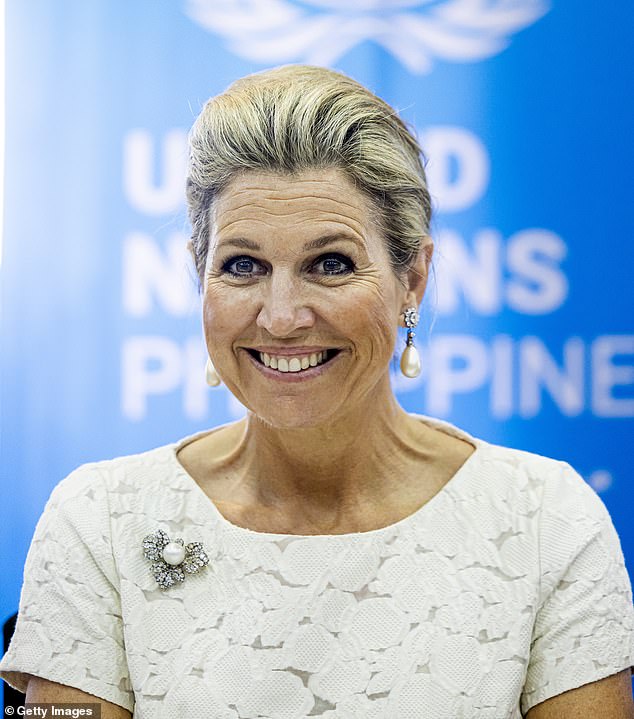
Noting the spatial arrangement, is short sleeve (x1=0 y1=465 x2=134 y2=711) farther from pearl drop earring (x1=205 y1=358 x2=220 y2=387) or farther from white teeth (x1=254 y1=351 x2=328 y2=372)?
white teeth (x1=254 y1=351 x2=328 y2=372)

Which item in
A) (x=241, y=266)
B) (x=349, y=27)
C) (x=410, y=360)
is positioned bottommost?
(x=410, y=360)

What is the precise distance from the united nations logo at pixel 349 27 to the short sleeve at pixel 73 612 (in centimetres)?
188

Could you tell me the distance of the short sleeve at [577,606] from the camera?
1762 millimetres

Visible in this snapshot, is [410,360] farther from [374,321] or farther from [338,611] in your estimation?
[338,611]

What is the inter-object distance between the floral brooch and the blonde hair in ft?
1.73

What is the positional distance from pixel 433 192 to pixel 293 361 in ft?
5.12

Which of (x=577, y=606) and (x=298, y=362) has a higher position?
(x=298, y=362)

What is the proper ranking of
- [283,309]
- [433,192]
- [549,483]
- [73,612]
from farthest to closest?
[433,192]
[549,483]
[73,612]
[283,309]

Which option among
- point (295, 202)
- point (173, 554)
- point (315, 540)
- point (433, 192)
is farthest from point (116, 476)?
point (433, 192)

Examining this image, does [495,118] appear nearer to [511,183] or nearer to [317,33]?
[511,183]

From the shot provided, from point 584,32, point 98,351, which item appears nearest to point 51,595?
point 98,351

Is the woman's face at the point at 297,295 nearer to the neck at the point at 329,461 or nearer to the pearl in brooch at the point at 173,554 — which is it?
the neck at the point at 329,461

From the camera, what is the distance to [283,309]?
1.70 meters

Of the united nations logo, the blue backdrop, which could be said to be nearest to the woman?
the blue backdrop
